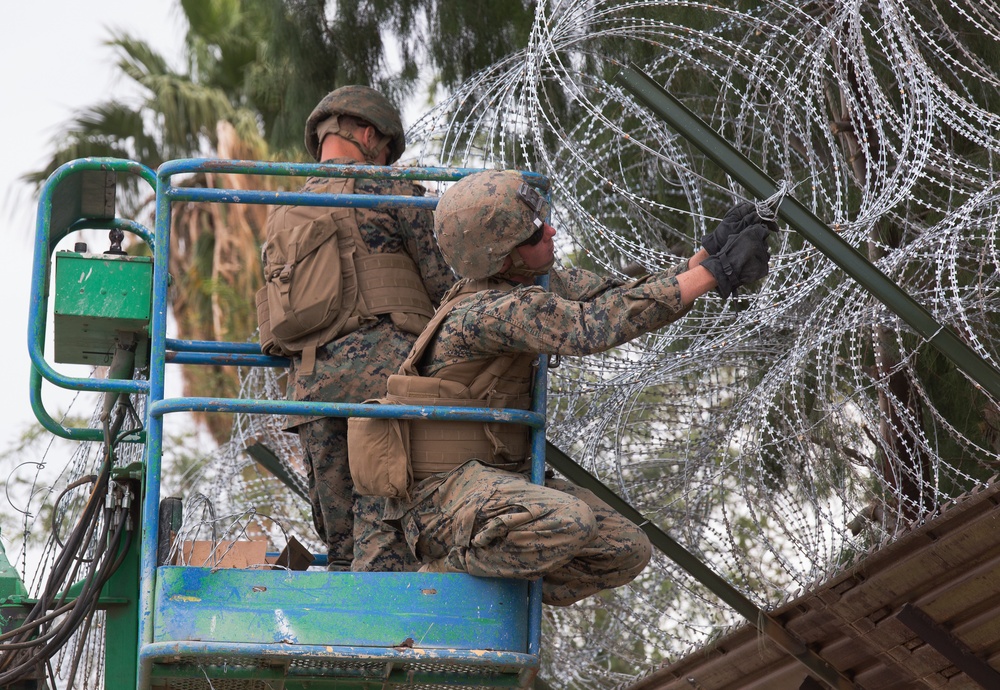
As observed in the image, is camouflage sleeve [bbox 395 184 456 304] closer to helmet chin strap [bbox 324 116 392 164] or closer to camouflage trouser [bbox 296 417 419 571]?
helmet chin strap [bbox 324 116 392 164]

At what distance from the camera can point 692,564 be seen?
18.8 feet

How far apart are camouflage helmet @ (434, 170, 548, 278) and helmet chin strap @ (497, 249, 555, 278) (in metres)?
0.05

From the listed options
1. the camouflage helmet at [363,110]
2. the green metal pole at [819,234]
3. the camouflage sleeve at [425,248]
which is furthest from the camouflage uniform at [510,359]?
the camouflage helmet at [363,110]

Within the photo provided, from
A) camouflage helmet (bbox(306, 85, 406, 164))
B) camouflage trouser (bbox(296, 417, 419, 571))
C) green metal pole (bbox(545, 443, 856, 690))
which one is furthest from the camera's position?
green metal pole (bbox(545, 443, 856, 690))

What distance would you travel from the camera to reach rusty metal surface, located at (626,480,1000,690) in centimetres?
500

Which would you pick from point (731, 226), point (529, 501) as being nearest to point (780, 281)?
point (731, 226)

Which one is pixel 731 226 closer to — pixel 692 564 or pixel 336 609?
pixel 336 609

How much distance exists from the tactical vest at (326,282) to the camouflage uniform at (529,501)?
69 centimetres

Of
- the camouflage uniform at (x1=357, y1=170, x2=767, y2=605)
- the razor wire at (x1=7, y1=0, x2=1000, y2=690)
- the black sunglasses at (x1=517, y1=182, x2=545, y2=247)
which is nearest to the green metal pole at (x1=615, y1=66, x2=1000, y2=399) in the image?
the razor wire at (x1=7, y1=0, x2=1000, y2=690)

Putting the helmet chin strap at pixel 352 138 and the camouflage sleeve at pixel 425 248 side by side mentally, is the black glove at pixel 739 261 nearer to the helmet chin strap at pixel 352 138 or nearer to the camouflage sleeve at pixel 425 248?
the camouflage sleeve at pixel 425 248

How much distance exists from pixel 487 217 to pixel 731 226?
0.70 m

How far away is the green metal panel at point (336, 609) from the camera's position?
392 centimetres

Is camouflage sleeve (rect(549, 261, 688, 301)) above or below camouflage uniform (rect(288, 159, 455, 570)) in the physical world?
above

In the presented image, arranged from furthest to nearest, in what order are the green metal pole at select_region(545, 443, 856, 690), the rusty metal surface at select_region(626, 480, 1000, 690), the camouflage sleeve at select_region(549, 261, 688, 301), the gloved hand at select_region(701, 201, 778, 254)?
the green metal pole at select_region(545, 443, 856, 690)
the rusty metal surface at select_region(626, 480, 1000, 690)
the camouflage sleeve at select_region(549, 261, 688, 301)
the gloved hand at select_region(701, 201, 778, 254)
